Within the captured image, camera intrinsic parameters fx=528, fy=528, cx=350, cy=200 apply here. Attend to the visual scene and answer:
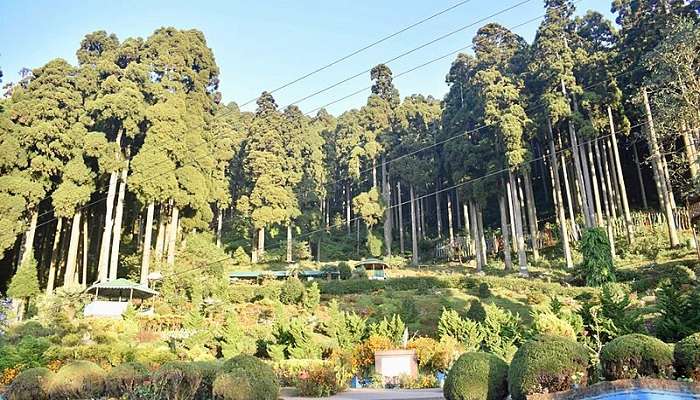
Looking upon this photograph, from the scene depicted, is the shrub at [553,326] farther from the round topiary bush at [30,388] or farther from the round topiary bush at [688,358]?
the round topiary bush at [30,388]

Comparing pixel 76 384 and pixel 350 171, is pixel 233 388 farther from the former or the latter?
pixel 350 171

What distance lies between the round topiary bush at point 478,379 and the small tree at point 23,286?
830 inches

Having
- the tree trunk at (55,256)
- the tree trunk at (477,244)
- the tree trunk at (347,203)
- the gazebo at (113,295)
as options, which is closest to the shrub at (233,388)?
the gazebo at (113,295)

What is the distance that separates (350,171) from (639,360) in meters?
33.9

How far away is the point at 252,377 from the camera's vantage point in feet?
26.8

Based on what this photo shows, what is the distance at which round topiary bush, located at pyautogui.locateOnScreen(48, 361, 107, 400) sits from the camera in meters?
9.07

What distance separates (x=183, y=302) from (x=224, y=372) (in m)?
15.4

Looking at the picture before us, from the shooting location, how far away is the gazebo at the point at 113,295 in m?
21.2

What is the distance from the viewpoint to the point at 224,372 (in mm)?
8336

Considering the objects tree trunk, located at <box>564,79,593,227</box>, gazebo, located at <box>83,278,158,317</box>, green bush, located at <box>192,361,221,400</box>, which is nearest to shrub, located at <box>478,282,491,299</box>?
tree trunk, located at <box>564,79,593,227</box>

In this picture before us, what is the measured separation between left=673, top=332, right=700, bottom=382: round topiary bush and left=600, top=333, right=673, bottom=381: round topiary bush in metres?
0.09

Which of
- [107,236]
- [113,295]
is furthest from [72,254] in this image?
[113,295]

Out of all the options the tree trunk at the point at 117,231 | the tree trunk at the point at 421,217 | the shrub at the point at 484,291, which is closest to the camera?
the shrub at the point at 484,291

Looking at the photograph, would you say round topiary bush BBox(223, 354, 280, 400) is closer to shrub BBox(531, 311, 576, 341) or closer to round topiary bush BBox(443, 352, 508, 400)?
round topiary bush BBox(443, 352, 508, 400)
